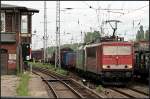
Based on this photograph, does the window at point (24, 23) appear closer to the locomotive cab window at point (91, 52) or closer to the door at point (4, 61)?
the door at point (4, 61)

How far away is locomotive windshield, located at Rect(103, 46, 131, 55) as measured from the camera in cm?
2942

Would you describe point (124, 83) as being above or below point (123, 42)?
below

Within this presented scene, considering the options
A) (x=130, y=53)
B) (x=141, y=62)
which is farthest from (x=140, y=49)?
(x=130, y=53)

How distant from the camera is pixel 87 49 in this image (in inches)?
1414

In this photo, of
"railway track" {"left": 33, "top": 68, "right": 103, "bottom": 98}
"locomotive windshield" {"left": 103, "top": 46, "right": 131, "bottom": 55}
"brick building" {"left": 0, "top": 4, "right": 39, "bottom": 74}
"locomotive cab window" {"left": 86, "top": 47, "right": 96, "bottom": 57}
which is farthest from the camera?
"brick building" {"left": 0, "top": 4, "right": 39, "bottom": 74}

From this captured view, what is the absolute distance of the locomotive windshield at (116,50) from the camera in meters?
29.4

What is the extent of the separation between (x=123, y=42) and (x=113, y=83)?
263 centimetres

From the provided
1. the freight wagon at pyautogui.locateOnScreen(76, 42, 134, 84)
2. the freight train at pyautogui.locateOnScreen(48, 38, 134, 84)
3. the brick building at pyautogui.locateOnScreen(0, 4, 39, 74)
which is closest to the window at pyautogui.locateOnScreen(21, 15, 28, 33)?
the brick building at pyautogui.locateOnScreen(0, 4, 39, 74)

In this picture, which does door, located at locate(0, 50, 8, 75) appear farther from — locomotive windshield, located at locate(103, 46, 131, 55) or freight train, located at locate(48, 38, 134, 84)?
locomotive windshield, located at locate(103, 46, 131, 55)

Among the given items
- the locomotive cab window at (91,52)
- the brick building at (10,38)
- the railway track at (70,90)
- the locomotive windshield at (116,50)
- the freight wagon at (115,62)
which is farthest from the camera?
the brick building at (10,38)

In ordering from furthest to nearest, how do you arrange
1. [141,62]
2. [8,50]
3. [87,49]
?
[8,50] → [87,49] → [141,62]

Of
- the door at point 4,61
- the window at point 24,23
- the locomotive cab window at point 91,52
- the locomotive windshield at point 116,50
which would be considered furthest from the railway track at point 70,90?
the window at point 24,23

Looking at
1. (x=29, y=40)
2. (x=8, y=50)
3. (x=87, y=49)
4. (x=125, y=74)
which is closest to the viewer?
(x=125, y=74)

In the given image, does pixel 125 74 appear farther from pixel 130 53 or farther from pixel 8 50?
pixel 8 50
